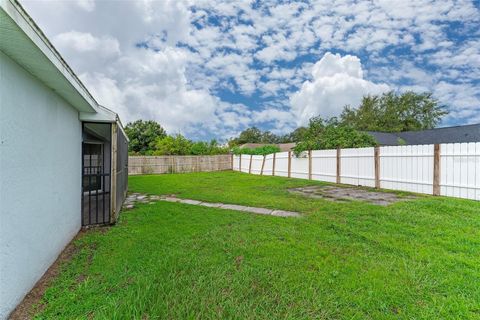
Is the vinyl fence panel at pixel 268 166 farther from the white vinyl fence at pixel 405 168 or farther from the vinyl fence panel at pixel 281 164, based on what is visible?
the white vinyl fence at pixel 405 168

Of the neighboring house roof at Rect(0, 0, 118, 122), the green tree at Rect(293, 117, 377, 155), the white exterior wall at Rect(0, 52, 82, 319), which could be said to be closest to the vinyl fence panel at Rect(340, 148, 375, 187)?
the green tree at Rect(293, 117, 377, 155)

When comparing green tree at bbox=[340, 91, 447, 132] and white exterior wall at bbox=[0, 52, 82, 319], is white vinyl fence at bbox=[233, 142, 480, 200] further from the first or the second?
green tree at bbox=[340, 91, 447, 132]

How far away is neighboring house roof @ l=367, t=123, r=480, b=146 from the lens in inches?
639

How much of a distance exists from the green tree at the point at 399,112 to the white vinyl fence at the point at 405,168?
72.1ft

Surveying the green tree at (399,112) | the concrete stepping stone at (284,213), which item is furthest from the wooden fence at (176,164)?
the green tree at (399,112)

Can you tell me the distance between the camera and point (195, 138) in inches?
878

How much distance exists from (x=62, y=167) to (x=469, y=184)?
8624mm

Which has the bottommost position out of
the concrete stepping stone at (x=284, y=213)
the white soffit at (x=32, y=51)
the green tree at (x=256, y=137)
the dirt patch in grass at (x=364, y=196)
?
the concrete stepping stone at (x=284, y=213)

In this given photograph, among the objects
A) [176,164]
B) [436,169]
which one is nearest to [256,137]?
[176,164]

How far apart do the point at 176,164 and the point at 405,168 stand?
48.9 ft

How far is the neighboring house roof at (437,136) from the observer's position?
53.2ft

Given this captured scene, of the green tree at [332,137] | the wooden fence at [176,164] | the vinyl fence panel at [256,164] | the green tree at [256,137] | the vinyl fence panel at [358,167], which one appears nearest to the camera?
the vinyl fence panel at [358,167]

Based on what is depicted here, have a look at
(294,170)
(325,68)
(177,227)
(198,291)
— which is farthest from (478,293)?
(325,68)

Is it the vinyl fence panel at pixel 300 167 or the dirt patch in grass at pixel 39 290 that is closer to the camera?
the dirt patch in grass at pixel 39 290
